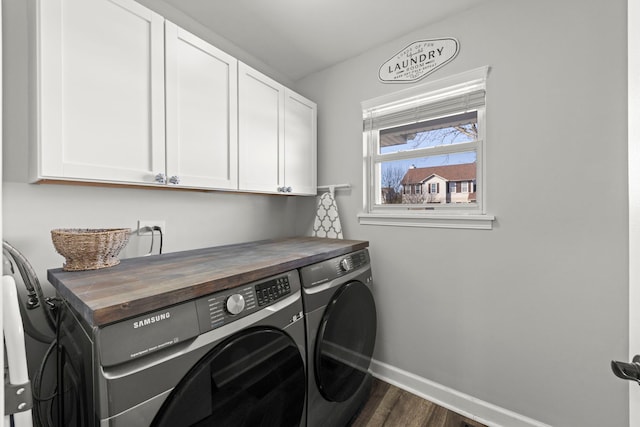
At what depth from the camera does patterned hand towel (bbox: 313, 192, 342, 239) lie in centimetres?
227

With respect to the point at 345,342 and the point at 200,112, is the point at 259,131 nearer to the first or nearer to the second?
the point at 200,112

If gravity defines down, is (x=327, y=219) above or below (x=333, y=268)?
above

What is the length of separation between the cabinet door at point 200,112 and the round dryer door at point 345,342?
902mm

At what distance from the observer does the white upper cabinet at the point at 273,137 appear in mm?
1752

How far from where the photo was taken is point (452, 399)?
182 centimetres

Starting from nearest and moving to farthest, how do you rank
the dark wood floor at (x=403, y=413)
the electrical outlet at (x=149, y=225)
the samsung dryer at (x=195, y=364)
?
the samsung dryer at (x=195, y=364), the electrical outlet at (x=149, y=225), the dark wood floor at (x=403, y=413)

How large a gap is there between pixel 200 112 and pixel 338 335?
4.43ft

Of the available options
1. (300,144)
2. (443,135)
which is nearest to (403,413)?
(443,135)

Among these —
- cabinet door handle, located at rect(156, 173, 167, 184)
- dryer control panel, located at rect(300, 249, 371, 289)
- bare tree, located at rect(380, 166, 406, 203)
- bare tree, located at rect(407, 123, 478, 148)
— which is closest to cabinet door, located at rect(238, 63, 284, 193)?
cabinet door handle, located at rect(156, 173, 167, 184)

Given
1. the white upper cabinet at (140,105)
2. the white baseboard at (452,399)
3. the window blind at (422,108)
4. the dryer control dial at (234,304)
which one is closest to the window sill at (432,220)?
the window blind at (422,108)

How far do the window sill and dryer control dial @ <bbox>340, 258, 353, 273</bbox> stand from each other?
498mm

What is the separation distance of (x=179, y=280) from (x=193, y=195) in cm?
90

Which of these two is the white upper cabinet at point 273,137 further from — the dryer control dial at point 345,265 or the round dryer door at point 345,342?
the round dryer door at point 345,342

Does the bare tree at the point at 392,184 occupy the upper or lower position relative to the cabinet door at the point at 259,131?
lower
